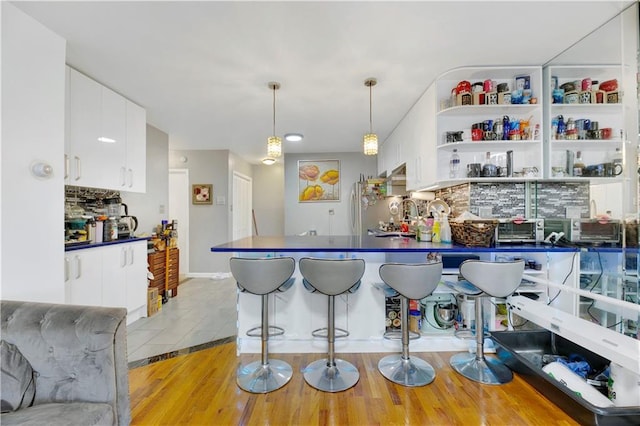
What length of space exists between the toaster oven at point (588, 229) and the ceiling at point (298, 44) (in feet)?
4.52

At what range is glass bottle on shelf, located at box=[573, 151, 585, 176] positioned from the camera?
236 cm

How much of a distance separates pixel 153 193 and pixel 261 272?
9.60 ft

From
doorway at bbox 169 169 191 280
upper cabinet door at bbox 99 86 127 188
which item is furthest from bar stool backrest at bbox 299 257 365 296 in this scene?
doorway at bbox 169 169 191 280

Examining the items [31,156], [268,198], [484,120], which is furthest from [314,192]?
[31,156]

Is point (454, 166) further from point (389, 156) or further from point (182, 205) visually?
point (182, 205)

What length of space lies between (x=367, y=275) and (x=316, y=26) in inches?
74.2

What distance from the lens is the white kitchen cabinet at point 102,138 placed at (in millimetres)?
2350

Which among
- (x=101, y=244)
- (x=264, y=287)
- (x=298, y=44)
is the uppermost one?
(x=298, y=44)

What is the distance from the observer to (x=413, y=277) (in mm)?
1762

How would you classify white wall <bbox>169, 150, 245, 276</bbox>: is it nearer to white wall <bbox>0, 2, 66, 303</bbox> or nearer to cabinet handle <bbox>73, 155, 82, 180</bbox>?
cabinet handle <bbox>73, 155, 82, 180</bbox>

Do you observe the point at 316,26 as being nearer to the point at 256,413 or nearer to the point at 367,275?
the point at 367,275

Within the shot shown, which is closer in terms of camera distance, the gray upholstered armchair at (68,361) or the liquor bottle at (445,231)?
the gray upholstered armchair at (68,361)

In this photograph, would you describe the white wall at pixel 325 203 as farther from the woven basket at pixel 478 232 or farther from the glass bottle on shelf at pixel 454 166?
the woven basket at pixel 478 232

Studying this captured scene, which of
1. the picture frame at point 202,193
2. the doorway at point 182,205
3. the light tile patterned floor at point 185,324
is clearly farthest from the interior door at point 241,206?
the light tile patterned floor at point 185,324
